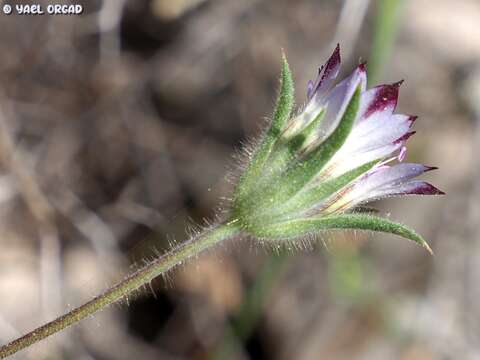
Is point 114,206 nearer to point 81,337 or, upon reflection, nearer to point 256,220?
point 81,337

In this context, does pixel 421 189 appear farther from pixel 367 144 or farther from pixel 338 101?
pixel 338 101

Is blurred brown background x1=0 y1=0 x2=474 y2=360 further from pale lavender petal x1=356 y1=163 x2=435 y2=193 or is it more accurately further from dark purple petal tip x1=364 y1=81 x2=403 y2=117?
dark purple petal tip x1=364 y1=81 x2=403 y2=117

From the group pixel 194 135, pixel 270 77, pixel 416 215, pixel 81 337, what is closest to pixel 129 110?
pixel 194 135

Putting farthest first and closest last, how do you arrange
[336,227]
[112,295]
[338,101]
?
[338,101] → [336,227] → [112,295]

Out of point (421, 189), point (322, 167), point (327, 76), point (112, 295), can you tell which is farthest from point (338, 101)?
point (112, 295)

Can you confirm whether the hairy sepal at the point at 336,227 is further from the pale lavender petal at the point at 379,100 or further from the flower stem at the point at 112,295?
the pale lavender petal at the point at 379,100

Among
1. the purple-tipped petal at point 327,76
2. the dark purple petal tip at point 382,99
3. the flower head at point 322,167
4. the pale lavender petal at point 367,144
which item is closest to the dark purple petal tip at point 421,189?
the flower head at point 322,167
